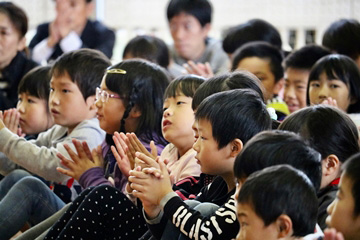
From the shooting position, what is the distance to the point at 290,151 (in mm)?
1430

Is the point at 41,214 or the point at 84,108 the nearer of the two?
the point at 41,214

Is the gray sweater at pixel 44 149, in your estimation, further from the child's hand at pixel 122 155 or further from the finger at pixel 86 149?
the child's hand at pixel 122 155

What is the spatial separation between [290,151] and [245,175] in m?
0.10

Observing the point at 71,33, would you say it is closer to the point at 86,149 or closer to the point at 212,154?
the point at 86,149

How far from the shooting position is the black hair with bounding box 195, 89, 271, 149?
1.66 metres

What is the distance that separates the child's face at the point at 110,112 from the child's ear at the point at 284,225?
45.0 inches

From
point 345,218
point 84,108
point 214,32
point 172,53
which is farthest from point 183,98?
point 214,32

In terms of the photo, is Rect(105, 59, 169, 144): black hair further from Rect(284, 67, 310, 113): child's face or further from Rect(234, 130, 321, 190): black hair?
Rect(234, 130, 321, 190): black hair

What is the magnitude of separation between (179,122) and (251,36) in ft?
5.02

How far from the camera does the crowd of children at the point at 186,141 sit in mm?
1330

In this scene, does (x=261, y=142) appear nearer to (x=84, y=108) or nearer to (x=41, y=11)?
(x=84, y=108)

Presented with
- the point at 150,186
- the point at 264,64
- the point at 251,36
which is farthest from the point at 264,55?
the point at 150,186

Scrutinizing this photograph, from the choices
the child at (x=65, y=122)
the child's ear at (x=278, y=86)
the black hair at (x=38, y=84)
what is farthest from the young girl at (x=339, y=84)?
the black hair at (x=38, y=84)

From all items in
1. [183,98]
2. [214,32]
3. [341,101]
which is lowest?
[214,32]
